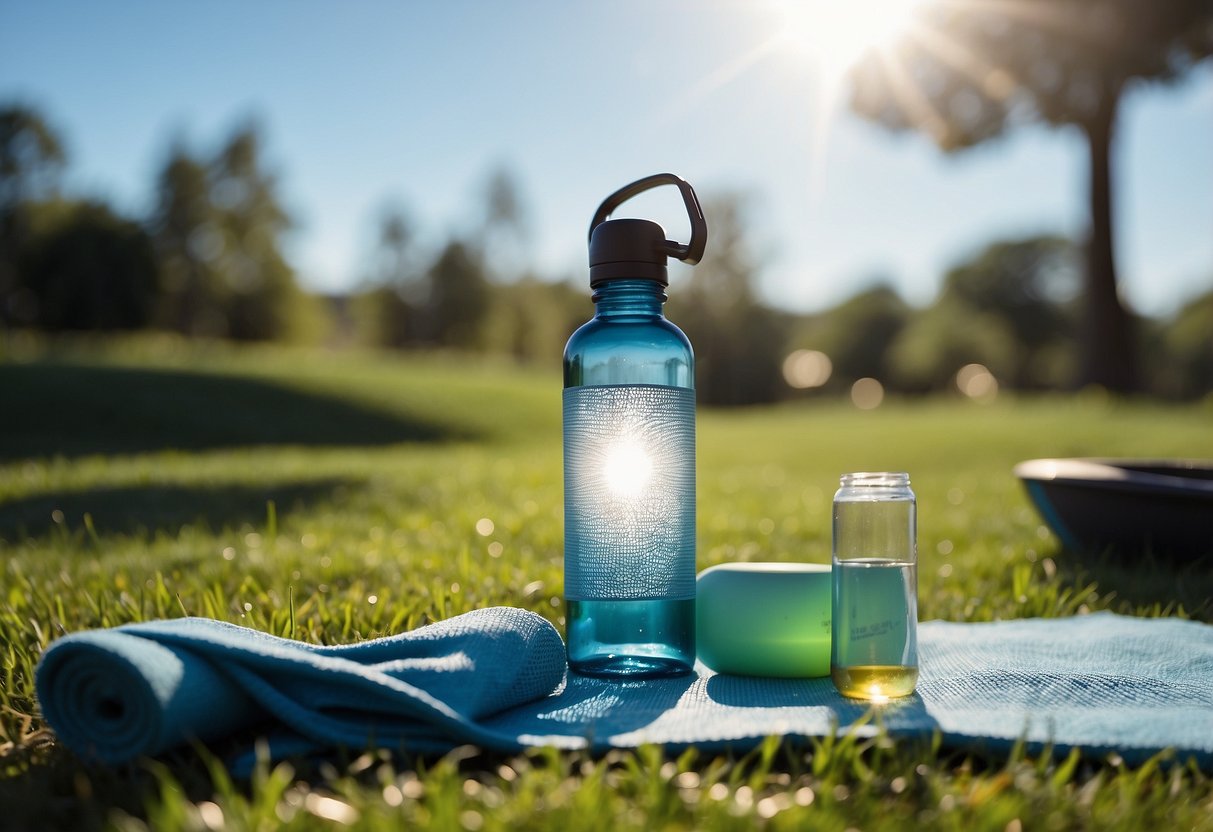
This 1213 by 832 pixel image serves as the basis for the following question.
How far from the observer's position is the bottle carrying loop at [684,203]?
6.85ft

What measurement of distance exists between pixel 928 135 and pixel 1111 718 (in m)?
17.6

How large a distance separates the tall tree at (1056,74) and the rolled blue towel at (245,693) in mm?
17220

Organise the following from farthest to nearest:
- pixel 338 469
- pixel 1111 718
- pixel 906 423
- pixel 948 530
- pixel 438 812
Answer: pixel 906 423 < pixel 338 469 < pixel 948 530 < pixel 1111 718 < pixel 438 812

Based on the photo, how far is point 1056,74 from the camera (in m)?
16.3

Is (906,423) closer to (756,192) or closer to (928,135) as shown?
(928,135)

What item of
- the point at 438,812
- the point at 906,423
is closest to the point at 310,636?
the point at 438,812

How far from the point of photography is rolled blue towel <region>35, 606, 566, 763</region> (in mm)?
1581

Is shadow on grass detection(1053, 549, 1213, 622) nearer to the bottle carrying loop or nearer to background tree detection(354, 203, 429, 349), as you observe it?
the bottle carrying loop

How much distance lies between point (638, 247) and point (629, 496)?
1.73ft

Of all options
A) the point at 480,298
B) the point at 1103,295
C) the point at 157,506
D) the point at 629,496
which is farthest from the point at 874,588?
the point at 480,298

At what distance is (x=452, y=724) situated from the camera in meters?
1.61

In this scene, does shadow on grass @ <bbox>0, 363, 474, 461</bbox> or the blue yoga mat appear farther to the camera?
shadow on grass @ <bbox>0, 363, 474, 461</bbox>

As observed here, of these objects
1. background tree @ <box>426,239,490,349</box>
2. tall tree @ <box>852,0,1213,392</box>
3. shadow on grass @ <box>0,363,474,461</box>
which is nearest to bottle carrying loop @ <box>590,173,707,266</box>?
shadow on grass @ <box>0,363,474,461</box>

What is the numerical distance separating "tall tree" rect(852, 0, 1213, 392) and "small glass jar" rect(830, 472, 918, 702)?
16.6m
